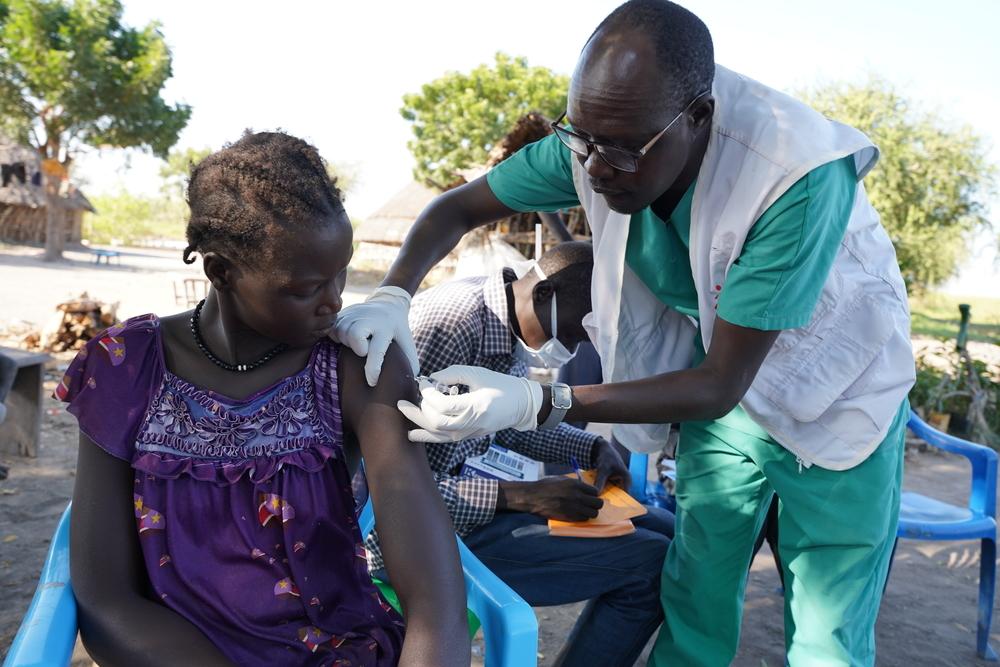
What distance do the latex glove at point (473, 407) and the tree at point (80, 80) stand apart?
19.8m

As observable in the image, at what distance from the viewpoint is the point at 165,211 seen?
5831 cm

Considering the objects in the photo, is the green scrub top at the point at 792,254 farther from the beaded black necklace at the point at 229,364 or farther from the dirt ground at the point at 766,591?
the dirt ground at the point at 766,591

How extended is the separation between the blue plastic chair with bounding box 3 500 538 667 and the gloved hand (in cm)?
47

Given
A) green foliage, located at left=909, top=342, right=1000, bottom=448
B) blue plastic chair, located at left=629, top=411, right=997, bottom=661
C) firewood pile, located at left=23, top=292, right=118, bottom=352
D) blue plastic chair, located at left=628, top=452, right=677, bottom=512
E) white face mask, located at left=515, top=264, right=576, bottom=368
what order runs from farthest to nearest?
firewood pile, located at left=23, top=292, right=118, bottom=352 < green foliage, located at left=909, top=342, right=1000, bottom=448 < blue plastic chair, located at left=629, top=411, right=997, bottom=661 < blue plastic chair, located at left=628, top=452, right=677, bottom=512 < white face mask, located at left=515, top=264, right=576, bottom=368

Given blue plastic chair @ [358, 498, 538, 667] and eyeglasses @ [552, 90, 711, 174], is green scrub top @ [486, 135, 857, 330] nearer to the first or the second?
eyeglasses @ [552, 90, 711, 174]

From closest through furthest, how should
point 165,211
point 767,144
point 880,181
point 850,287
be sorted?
point 767,144 → point 850,287 → point 880,181 → point 165,211

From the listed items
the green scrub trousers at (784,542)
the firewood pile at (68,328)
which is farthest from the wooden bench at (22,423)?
the green scrub trousers at (784,542)

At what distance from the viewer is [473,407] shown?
1.49 metres

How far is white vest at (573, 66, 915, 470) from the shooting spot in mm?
1500

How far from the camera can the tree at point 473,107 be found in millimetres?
21344

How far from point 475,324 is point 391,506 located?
80 cm

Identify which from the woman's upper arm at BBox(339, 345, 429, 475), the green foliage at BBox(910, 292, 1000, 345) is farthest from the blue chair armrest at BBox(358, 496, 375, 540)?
the green foliage at BBox(910, 292, 1000, 345)

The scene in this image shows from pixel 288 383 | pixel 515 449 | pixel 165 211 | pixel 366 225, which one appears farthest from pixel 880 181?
pixel 165 211

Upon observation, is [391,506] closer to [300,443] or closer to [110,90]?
[300,443]
